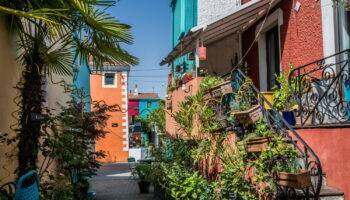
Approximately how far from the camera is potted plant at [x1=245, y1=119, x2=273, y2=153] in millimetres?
5062

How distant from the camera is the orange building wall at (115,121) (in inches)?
1198

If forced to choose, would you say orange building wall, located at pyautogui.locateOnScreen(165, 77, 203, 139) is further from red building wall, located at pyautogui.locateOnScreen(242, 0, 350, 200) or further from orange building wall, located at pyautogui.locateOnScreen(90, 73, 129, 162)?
orange building wall, located at pyautogui.locateOnScreen(90, 73, 129, 162)

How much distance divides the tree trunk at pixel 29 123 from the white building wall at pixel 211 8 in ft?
23.1

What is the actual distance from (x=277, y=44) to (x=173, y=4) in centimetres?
664


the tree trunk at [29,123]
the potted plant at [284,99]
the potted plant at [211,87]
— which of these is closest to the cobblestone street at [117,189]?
the potted plant at [211,87]

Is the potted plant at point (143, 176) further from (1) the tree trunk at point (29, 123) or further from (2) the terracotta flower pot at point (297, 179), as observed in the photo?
(2) the terracotta flower pot at point (297, 179)

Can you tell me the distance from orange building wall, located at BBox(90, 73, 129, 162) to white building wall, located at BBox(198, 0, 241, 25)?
798 inches

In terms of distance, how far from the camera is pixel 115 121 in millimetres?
31312

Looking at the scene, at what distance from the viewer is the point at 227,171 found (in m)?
5.61

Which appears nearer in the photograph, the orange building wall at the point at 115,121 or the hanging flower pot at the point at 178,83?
the hanging flower pot at the point at 178,83

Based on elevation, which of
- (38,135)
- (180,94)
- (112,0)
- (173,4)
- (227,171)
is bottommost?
(227,171)

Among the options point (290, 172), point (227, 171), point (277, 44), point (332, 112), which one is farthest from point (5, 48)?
point (277, 44)

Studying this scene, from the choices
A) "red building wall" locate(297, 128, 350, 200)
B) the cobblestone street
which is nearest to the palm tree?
"red building wall" locate(297, 128, 350, 200)

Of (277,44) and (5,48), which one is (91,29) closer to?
(5,48)
